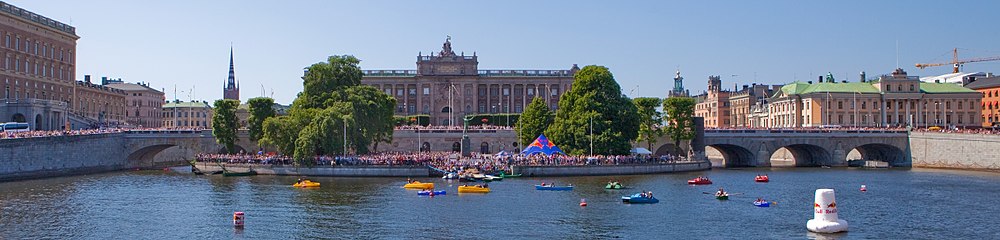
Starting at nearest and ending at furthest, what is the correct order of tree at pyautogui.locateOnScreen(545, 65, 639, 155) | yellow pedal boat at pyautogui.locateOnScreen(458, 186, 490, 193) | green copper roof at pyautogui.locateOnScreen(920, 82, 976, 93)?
yellow pedal boat at pyautogui.locateOnScreen(458, 186, 490, 193) → tree at pyautogui.locateOnScreen(545, 65, 639, 155) → green copper roof at pyautogui.locateOnScreen(920, 82, 976, 93)

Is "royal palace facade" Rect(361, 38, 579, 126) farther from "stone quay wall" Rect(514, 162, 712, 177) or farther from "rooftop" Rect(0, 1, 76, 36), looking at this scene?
"stone quay wall" Rect(514, 162, 712, 177)

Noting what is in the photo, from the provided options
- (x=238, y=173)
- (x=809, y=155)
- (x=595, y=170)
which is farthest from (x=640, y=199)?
(x=809, y=155)

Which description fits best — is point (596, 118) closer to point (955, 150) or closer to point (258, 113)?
point (258, 113)

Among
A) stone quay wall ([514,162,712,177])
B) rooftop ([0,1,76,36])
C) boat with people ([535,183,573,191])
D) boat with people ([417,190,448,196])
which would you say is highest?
rooftop ([0,1,76,36])

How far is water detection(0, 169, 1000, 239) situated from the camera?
181 ft

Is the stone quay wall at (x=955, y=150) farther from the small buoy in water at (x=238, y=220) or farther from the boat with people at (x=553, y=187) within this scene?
the small buoy in water at (x=238, y=220)

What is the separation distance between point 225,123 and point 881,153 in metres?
82.9

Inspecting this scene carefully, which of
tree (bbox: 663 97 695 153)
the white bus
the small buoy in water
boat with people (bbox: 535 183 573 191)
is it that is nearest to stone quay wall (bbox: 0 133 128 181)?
the white bus

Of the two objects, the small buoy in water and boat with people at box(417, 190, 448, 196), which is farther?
boat with people at box(417, 190, 448, 196)

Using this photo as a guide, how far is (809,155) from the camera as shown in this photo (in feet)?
434

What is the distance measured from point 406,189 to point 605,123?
32009 mm

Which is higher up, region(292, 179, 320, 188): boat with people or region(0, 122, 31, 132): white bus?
region(0, 122, 31, 132): white bus

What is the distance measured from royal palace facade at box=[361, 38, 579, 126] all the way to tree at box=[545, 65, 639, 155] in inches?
3115

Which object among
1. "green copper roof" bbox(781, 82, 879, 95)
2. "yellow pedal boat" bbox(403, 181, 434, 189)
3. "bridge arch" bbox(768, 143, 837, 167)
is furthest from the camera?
"green copper roof" bbox(781, 82, 879, 95)
